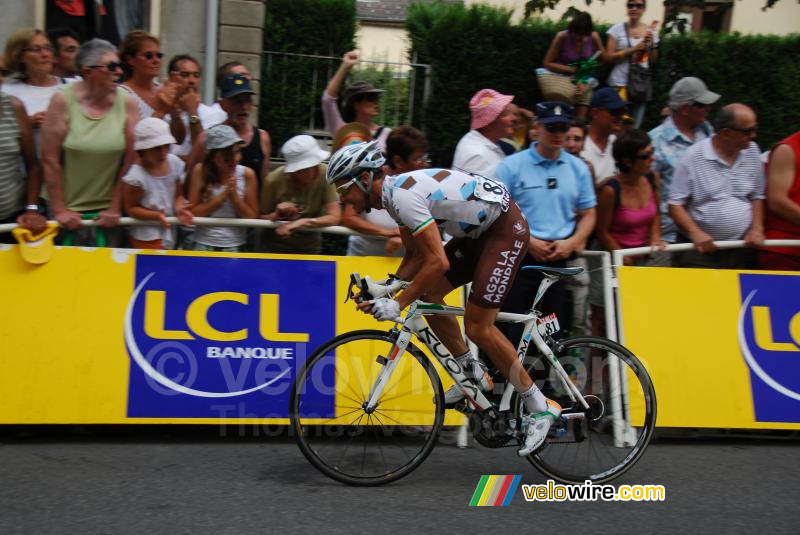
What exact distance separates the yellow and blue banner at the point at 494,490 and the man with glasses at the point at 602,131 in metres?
3.14

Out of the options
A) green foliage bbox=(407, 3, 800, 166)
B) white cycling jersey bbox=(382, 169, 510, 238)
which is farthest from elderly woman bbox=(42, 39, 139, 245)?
green foliage bbox=(407, 3, 800, 166)

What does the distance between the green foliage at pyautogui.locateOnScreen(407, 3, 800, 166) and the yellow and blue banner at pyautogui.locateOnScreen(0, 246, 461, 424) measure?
5080 mm

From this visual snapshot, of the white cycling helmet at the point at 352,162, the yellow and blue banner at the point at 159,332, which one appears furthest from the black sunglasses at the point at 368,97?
the white cycling helmet at the point at 352,162

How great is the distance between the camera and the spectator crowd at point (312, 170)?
21.5 ft

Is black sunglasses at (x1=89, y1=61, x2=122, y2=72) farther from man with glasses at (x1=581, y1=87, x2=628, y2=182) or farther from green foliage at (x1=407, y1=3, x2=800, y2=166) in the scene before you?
green foliage at (x1=407, y1=3, x2=800, y2=166)

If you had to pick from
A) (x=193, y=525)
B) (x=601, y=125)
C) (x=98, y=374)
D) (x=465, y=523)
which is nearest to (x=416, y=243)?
(x=465, y=523)

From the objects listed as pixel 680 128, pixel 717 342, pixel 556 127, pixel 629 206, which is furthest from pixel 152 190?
pixel 680 128

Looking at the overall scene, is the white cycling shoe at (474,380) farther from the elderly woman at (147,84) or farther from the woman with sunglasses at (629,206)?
the elderly woman at (147,84)

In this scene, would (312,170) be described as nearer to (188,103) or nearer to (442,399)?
(188,103)

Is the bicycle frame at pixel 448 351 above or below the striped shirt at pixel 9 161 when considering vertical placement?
below

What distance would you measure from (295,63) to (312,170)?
15.5ft

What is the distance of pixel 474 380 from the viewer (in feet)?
18.5

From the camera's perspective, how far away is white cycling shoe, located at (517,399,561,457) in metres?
5.49

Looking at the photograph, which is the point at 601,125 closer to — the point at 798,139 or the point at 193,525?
the point at 798,139
